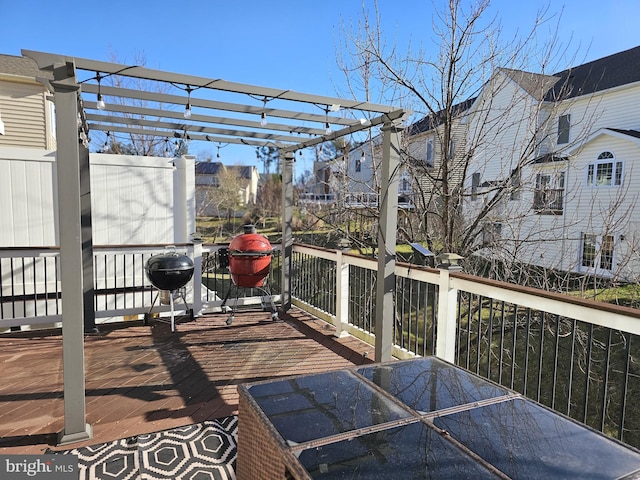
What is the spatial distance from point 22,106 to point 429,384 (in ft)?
40.2

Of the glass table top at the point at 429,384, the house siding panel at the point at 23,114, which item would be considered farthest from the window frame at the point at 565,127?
the house siding panel at the point at 23,114

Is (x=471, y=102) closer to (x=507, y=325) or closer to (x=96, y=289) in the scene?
(x=507, y=325)

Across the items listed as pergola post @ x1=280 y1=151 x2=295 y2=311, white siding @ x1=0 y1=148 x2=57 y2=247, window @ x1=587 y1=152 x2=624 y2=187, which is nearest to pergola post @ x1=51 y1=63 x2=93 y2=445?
pergola post @ x1=280 y1=151 x2=295 y2=311

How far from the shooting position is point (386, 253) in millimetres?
3484

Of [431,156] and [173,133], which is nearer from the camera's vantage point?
[173,133]

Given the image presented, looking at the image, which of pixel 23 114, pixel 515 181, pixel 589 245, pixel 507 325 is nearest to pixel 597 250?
pixel 589 245

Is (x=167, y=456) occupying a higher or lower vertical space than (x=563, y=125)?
A: lower

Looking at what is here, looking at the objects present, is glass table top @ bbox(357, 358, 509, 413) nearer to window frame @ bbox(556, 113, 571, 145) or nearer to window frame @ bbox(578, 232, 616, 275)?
window frame @ bbox(556, 113, 571, 145)

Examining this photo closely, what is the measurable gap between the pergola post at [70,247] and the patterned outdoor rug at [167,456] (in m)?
0.23

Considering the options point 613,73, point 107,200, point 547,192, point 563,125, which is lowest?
point 107,200

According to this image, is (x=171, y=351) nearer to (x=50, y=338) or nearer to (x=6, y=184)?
(x=50, y=338)

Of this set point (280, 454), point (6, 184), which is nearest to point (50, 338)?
point (6, 184)

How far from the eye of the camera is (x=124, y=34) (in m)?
10.8

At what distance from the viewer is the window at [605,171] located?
10477mm
